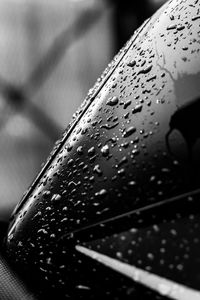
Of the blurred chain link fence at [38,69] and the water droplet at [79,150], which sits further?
the blurred chain link fence at [38,69]

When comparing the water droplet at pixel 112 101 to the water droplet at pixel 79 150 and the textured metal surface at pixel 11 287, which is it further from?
the textured metal surface at pixel 11 287

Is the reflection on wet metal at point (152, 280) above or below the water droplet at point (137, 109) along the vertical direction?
below

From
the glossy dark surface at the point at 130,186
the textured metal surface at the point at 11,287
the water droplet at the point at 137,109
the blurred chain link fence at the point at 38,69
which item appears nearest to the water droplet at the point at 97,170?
the glossy dark surface at the point at 130,186

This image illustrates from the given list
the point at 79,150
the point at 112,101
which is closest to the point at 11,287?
the point at 79,150

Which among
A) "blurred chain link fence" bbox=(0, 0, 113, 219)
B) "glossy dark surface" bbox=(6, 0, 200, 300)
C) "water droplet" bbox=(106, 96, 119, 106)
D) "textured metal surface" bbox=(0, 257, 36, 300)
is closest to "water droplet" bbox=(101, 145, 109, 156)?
"glossy dark surface" bbox=(6, 0, 200, 300)

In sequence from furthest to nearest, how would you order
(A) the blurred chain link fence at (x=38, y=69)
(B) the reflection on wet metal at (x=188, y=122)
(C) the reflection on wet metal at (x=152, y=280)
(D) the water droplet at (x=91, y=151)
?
1. (A) the blurred chain link fence at (x=38, y=69)
2. (D) the water droplet at (x=91, y=151)
3. (B) the reflection on wet metal at (x=188, y=122)
4. (C) the reflection on wet metal at (x=152, y=280)

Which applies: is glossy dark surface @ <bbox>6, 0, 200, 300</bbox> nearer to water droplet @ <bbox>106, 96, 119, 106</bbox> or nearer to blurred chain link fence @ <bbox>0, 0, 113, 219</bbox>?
water droplet @ <bbox>106, 96, 119, 106</bbox>

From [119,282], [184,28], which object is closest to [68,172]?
[119,282]
